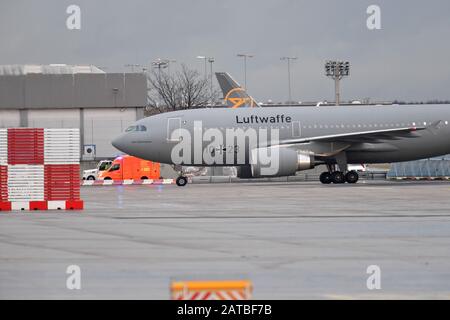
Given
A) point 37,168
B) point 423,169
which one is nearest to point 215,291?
point 37,168

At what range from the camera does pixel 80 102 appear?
6350cm

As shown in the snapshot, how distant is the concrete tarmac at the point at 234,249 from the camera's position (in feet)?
34.7

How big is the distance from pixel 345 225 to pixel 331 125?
22007mm

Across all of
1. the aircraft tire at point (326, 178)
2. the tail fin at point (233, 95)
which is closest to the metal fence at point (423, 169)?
the tail fin at point (233, 95)

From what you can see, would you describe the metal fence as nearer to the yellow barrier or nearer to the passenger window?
the passenger window

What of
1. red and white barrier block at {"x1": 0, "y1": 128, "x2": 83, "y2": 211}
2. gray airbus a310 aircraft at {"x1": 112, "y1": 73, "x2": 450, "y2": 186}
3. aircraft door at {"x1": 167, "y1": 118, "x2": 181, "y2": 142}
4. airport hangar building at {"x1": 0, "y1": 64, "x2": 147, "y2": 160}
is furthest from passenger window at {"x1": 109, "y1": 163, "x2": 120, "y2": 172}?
red and white barrier block at {"x1": 0, "y1": 128, "x2": 83, "y2": 211}

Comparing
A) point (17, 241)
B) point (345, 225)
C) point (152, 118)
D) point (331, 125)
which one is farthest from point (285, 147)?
point (17, 241)

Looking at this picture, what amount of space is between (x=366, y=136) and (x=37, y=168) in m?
18.5

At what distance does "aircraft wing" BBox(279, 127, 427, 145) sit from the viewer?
38.9m

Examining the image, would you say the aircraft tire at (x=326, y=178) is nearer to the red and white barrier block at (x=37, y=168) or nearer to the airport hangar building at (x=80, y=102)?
the red and white barrier block at (x=37, y=168)

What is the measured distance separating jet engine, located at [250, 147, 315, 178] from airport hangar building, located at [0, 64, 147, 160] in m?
26.1

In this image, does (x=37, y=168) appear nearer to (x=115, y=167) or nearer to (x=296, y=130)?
(x=296, y=130)

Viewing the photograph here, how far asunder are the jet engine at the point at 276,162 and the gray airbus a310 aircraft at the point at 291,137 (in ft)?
0.14
